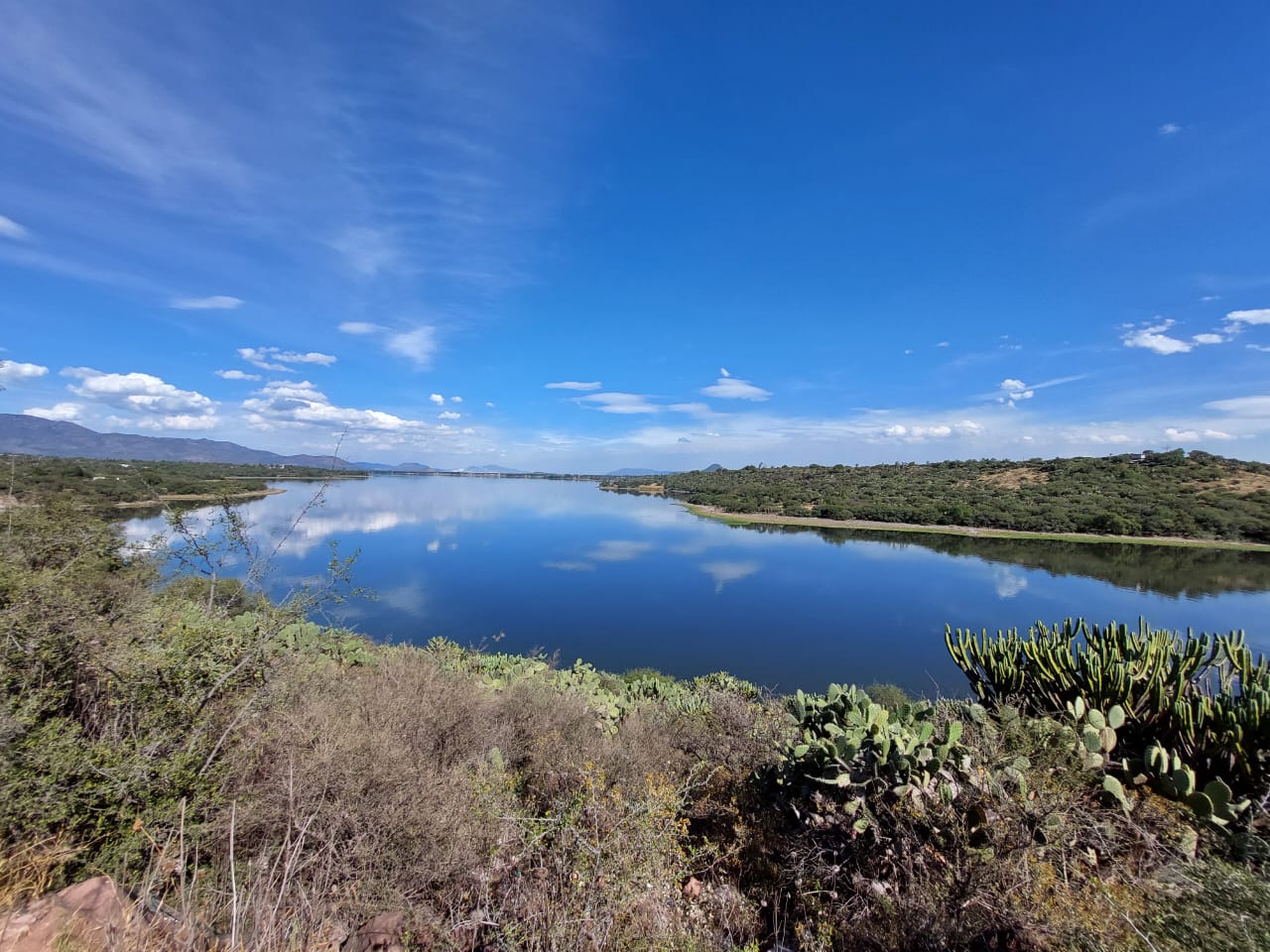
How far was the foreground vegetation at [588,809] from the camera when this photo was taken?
8.59ft

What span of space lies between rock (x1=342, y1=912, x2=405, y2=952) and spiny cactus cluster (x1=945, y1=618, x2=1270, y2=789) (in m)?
5.28

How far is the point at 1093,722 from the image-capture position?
384 centimetres

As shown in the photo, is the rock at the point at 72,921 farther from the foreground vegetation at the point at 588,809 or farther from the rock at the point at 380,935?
the rock at the point at 380,935

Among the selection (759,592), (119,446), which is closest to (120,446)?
(119,446)

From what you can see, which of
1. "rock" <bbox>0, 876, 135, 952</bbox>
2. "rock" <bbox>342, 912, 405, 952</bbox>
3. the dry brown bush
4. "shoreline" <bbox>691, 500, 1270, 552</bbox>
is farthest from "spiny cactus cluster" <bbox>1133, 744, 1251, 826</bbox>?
"shoreline" <bbox>691, 500, 1270, 552</bbox>

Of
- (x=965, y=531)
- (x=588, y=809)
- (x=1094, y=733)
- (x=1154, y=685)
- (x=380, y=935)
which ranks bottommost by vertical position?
(x=965, y=531)

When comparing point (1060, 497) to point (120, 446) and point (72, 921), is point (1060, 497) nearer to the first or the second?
point (72, 921)

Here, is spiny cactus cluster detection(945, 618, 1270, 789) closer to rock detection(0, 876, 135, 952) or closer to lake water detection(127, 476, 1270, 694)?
lake water detection(127, 476, 1270, 694)

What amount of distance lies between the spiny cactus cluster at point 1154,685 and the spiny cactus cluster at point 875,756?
54.0 inches

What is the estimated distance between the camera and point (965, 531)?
4950 centimetres

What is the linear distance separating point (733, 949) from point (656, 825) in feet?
2.87

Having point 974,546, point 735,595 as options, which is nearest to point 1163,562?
point 974,546

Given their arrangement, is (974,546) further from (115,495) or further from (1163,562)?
(115,495)

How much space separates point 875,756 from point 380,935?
3421mm
